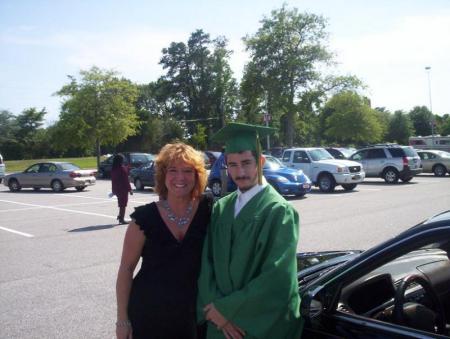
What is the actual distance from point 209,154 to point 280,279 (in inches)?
961

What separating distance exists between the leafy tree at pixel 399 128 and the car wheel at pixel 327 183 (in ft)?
221

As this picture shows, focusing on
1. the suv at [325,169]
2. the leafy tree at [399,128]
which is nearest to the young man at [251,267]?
the suv at [325,169]

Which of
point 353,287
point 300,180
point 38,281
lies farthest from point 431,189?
point 353,287

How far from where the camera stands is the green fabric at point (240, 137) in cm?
252

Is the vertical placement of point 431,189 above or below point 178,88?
below

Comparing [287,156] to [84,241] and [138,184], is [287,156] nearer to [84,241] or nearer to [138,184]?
[138,184]

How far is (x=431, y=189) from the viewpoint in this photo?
16.8 metres

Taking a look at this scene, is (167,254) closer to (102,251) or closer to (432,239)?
(432,239)

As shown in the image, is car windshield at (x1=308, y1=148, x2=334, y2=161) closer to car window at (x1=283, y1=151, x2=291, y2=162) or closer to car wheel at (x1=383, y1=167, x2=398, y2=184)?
car window at (x1=283, y1=151, x2=291, y2=162)

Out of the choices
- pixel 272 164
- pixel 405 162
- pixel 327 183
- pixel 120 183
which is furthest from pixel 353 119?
pixel 120 183

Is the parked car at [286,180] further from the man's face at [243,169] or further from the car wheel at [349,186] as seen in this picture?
the man's face at [243,169]

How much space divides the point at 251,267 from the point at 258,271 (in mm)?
39

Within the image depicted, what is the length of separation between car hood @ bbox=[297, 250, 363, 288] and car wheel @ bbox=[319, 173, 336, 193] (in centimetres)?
1432

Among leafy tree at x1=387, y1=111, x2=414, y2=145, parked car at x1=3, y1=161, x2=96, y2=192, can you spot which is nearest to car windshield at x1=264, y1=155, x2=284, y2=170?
parked car at x1=3, y1=161, x2=96, y2=192
